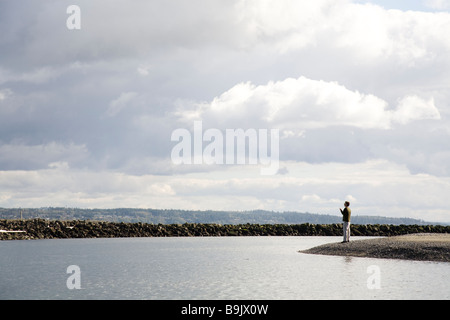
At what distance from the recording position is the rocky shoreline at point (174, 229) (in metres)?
69.2

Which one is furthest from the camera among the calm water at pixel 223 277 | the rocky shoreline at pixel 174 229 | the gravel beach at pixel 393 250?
the rocky shoreline at pixel 174 229

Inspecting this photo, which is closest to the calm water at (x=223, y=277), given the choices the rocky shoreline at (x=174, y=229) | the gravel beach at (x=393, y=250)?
the gravel beach at (x=393, y=250)

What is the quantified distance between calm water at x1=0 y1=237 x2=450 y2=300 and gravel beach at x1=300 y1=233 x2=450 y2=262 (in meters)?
2.03

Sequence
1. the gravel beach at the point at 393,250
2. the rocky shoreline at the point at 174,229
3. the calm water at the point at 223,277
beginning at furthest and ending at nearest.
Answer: the rocky shoreline at the point at 174,229 < the gravel beach at the point at 393,250 < the calm water at the point at 223,277

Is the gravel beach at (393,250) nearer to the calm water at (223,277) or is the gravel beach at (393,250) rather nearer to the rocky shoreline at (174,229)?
the calm water at (223,277)

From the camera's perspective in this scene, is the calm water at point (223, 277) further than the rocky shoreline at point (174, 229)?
No

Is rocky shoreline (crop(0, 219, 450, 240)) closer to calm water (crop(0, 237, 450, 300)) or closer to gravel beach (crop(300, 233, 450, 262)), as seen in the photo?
calm water (crop(0, 237, 450, 300))

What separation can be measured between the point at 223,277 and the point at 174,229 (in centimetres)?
4868

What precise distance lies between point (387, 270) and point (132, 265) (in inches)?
566

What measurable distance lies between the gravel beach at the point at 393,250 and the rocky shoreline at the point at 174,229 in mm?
33846

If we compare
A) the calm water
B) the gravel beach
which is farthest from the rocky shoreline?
the gravel beach

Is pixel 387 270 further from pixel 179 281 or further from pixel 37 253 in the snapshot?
pixel 37 253

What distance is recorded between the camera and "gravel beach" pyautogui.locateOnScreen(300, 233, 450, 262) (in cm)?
3462

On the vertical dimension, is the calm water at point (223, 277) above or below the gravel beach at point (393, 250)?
below
